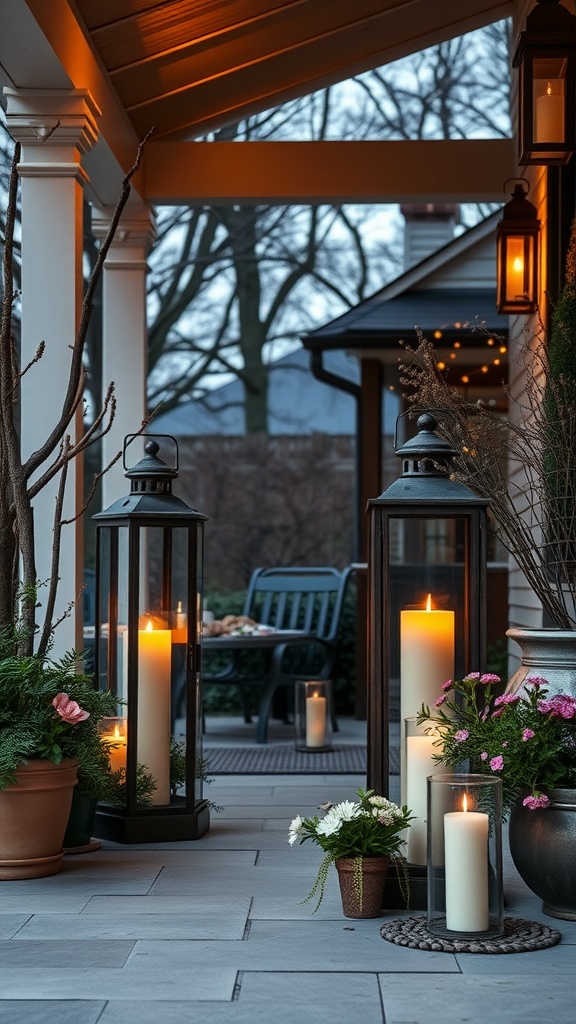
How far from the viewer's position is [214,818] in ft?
16.7

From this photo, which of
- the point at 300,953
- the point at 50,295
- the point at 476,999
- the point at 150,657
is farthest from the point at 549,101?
the point at 476,999

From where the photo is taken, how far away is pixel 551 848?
3348mm

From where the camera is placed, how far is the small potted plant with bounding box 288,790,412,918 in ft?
11.2

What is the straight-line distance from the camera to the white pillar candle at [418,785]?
11.7 ft

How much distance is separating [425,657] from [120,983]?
3.92ft

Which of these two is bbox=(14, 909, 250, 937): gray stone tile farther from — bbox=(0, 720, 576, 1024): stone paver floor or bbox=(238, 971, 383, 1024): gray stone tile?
bbox=(238, 971, 383, 1024): gray stone tile

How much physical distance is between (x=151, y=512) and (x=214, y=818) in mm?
1313

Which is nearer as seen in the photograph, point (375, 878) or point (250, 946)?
point (250, 946)

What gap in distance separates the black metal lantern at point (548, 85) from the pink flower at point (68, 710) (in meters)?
2.57

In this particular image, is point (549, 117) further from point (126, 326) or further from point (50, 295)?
point (126, 326)

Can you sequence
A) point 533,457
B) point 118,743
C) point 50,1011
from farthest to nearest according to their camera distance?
point 533,457, point 118,743, point 50,1011

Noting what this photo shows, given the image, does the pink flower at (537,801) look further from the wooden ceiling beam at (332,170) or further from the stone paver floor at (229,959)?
the wooden ceiling beam at (332,170)

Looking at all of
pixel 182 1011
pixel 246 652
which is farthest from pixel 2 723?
pixel 246 652

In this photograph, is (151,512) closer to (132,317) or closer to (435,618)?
(435,618)
